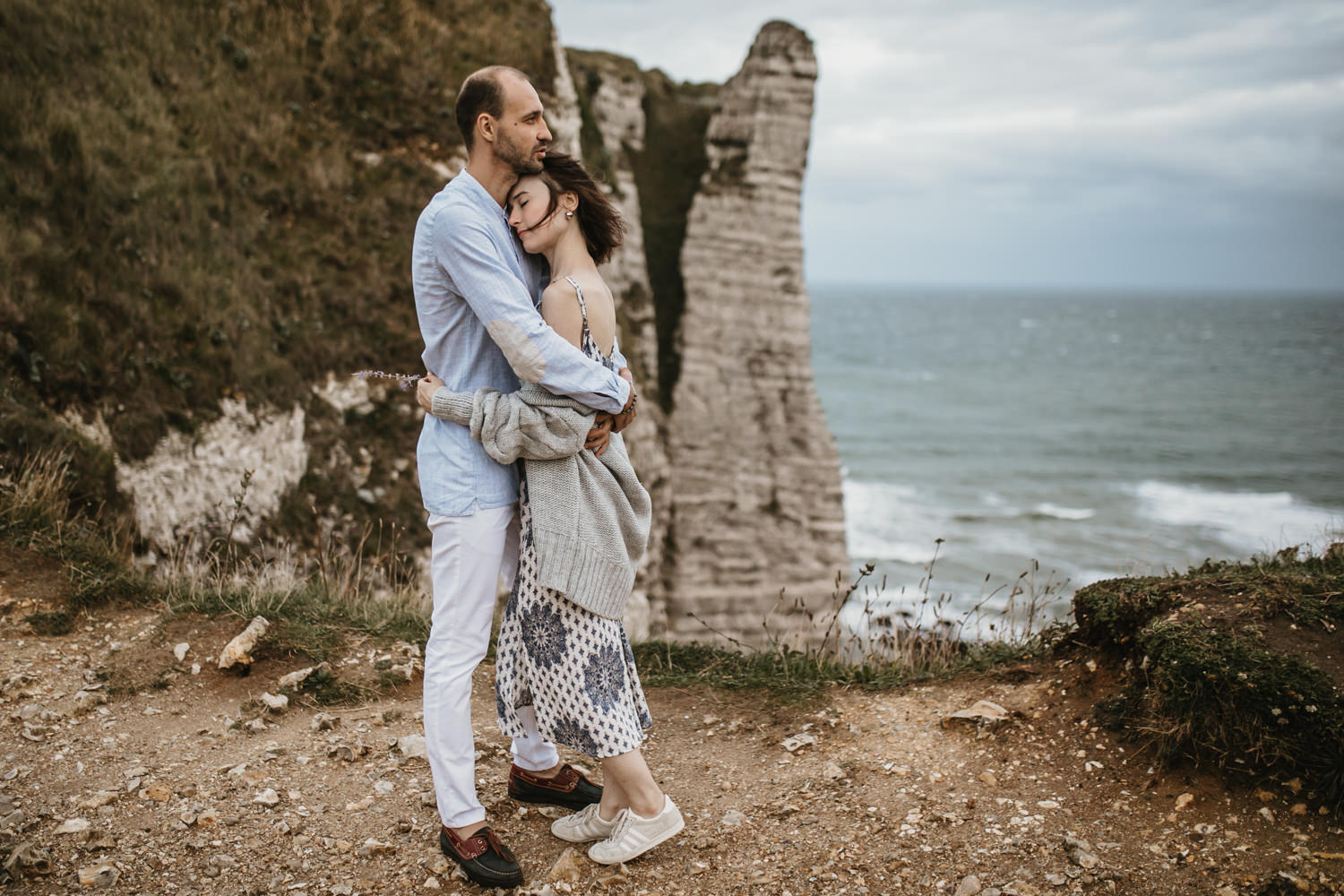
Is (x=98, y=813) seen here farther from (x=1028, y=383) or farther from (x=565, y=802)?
(x=1028, y=383)

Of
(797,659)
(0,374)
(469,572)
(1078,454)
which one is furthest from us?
(1078,454)

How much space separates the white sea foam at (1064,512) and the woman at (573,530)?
32936 mm

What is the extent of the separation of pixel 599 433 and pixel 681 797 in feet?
6.60

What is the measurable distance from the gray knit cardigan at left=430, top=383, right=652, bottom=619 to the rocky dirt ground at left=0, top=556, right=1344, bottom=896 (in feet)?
4.23

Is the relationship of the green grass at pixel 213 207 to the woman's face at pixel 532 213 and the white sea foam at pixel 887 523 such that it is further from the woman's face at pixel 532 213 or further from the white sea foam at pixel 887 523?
the white sea foam at pixel 887 523

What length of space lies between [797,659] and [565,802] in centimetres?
205

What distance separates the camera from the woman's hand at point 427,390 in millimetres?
3451

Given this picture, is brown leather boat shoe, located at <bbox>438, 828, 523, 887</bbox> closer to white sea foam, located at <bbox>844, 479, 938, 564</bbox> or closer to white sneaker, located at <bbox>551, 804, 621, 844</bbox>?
white sneaker, located at <bbox>551, 804, 621, 844</bbox>

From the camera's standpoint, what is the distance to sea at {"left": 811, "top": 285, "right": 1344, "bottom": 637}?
1005 inches

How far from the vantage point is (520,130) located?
3453mm

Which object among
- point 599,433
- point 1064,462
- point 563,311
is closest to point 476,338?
point 563,311

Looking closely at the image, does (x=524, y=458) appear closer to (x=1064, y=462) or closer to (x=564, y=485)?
(x=564, y=485)

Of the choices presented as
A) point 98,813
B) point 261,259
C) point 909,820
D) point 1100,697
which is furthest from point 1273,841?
point 261,259

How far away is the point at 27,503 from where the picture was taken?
236 inches
